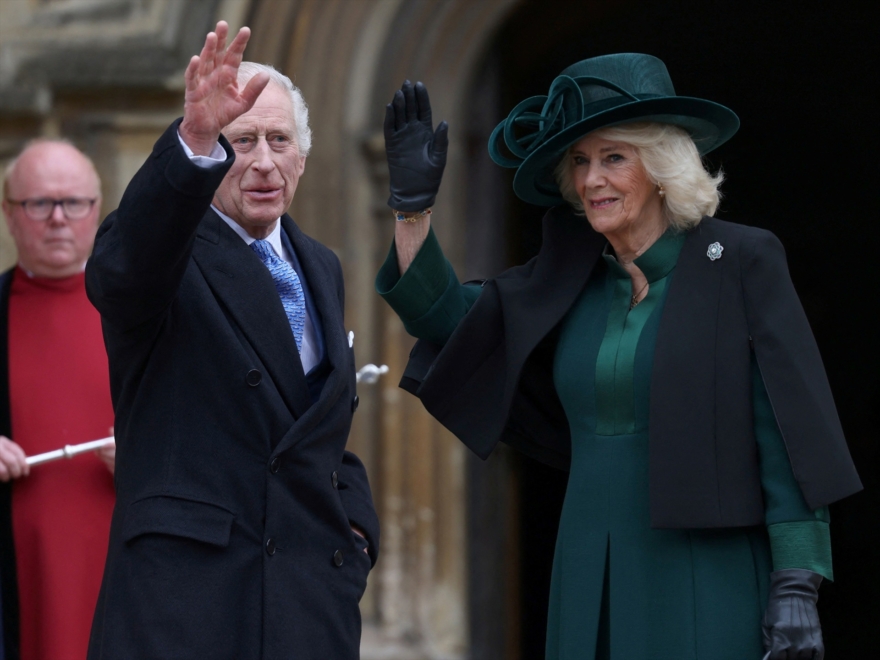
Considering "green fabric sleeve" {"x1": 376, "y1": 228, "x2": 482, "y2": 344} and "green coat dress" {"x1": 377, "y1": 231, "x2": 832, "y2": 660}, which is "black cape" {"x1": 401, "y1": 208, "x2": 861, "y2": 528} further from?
"green fabric sleeve" {"x1": 376, "y1": 228, "x2": 482, "y2": 344}

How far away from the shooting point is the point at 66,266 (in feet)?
12.8

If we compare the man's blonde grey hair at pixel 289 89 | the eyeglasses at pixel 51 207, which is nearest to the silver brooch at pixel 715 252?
the man's blonde grey hair at pixel 289 89

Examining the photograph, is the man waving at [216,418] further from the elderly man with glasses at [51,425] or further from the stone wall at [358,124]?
the stone wall at [358,124]

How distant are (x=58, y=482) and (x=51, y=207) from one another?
0.80m

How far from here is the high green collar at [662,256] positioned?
2.87m

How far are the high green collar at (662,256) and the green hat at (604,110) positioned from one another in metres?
0.24

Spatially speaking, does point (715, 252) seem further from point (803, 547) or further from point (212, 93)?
point (212, 93)

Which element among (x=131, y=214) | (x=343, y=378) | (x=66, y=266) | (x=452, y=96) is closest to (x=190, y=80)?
(x=131, y=214)

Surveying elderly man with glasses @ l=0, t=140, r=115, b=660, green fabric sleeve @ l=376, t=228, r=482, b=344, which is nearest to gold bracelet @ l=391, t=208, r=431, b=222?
green fabric sleeve @ l=376, t=228, r=482, b=344

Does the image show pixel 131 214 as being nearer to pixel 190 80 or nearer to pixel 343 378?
pixel 190 80

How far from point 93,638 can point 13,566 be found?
1.09m

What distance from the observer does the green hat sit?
283 cm

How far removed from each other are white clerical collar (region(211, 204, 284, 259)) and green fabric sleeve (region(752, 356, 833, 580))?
1.00 meters

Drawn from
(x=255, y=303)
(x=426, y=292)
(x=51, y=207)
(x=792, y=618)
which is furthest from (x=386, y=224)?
(x=792, y=618)
